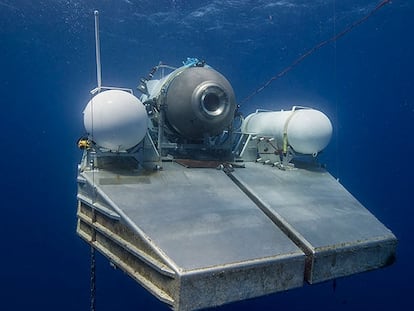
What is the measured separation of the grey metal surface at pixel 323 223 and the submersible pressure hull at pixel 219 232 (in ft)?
0.05

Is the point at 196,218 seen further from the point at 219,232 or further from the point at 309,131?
the point at 309,131

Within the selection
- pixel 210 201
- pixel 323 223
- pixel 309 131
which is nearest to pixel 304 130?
pixel 309 131

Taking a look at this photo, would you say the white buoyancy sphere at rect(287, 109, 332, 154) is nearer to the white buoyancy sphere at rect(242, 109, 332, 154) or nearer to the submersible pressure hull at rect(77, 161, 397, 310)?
the white buoyancy sphere at rect(242, 109, 332, 154)

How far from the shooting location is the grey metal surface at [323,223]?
3998 millimetres

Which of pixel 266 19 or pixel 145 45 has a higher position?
pixel 266 19

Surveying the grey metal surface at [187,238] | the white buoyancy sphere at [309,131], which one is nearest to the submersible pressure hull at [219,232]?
the grey metal surface at [187,238]

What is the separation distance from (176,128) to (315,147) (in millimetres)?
3137

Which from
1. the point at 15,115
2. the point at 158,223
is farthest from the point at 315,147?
the point at 15,115

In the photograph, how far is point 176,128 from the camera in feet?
21.8

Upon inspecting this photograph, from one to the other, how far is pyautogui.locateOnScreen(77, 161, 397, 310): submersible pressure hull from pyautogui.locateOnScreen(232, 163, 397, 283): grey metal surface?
0.02 meters

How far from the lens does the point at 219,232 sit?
12.6 feet

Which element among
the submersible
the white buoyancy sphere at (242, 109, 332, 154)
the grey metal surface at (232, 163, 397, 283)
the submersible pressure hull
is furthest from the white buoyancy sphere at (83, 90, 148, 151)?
the white buoyancy sphere at (242, 109, 332, 154)

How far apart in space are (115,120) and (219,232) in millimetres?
2612

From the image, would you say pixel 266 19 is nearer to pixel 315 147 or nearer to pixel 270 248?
pixel 315 147
